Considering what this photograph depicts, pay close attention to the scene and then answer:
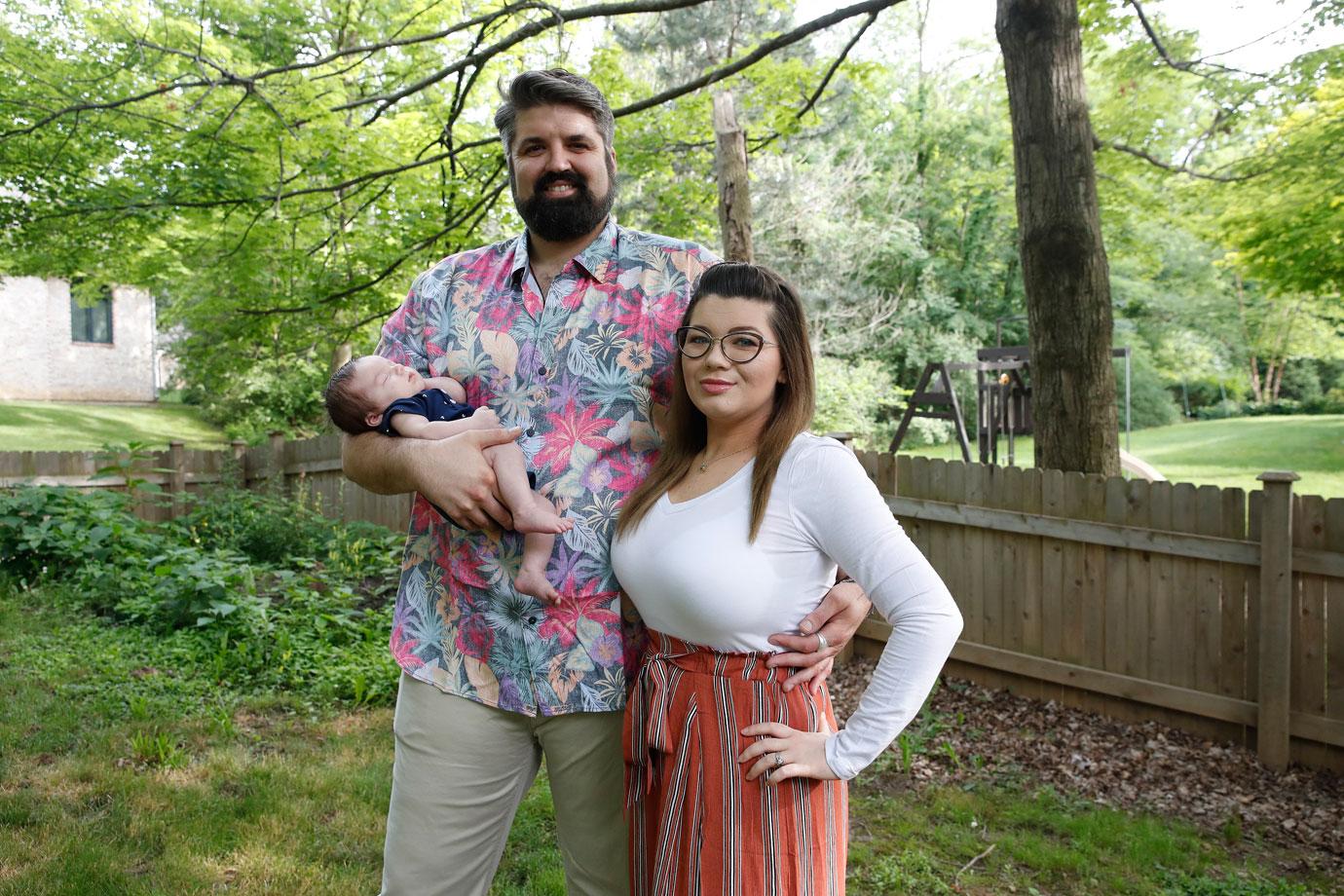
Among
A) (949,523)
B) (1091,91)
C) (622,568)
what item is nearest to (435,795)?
(622,568)

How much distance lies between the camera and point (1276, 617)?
164 inches

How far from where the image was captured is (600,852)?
1.96 meters

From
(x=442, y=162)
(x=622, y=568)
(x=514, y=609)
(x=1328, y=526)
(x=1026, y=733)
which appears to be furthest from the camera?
(x=442, y=162)

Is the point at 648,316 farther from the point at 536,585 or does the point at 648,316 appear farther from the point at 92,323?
the point at 92,323

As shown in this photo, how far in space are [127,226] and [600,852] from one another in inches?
282

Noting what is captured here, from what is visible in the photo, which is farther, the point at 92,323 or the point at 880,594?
the point at 92,323

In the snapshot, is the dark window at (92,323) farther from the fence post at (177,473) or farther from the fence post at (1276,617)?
the fence post at (1276,617)

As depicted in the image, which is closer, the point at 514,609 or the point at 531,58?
the point at 514,609

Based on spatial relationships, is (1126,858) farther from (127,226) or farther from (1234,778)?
(127,226)

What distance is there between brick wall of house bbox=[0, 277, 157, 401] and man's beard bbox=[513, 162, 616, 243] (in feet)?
70.1

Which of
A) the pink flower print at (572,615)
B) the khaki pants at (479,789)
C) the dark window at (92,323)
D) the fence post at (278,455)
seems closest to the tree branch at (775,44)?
the pink flower print at (572,615)

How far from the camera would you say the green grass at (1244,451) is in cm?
1463

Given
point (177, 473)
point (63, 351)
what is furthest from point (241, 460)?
point (63, 351)

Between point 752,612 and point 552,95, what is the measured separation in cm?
107
